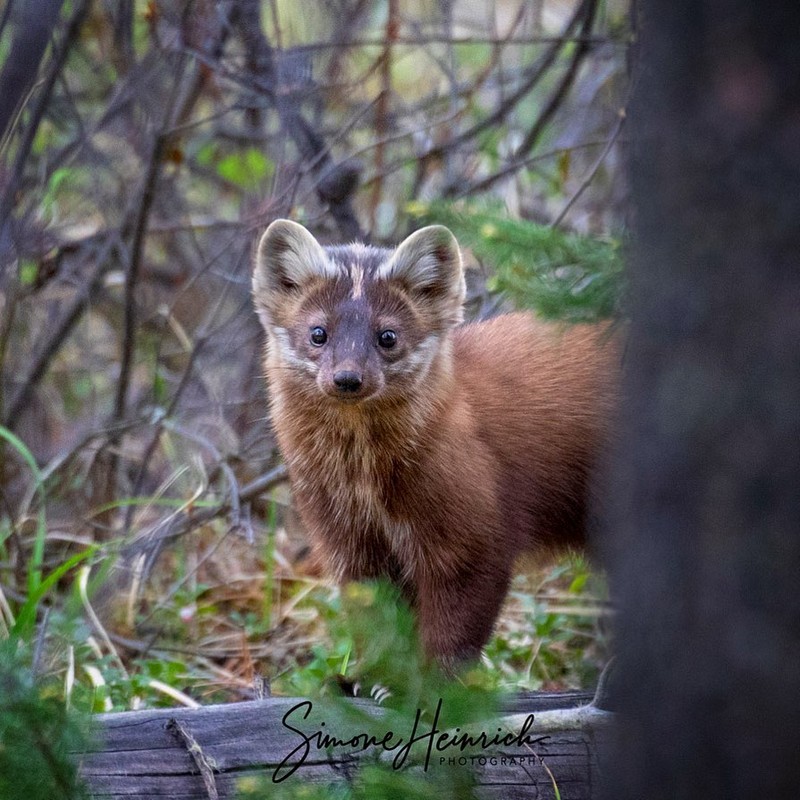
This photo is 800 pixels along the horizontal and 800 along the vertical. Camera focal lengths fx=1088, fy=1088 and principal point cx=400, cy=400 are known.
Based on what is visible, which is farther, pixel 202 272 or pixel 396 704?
pixel 202 272

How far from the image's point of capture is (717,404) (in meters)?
1.81

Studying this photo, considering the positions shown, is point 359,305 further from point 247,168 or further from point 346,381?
point 247,168

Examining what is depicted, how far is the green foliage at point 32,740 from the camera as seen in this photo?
2.28 m

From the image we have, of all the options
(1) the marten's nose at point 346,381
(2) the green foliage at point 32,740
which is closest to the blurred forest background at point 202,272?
(1) the marten's nose at point 346,381

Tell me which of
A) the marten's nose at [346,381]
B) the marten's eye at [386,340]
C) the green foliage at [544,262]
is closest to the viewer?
the green foliage at [544,262]

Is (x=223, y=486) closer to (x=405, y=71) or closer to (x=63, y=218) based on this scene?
(x=63, y=218)

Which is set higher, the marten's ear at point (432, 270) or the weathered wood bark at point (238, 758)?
the marten's ear at point (432, 270)

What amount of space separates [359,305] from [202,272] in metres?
2.07

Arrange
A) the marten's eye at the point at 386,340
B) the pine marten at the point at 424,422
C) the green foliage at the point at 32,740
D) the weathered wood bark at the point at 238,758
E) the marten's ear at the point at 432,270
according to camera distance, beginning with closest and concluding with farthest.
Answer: the green foliage at the point at 32,740 < the weathered wood bark at the point at 238,758 < the pine marten at the point at 424,422 < the marten's eye at the point at 386,340 < the marten's ear at the point at 432,270

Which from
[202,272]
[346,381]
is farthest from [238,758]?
[202,272]

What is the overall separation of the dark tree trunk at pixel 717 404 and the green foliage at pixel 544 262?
2.07 feet

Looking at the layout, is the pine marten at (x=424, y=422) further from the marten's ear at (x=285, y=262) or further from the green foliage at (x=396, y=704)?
the green foliage at (x=396, y=704)

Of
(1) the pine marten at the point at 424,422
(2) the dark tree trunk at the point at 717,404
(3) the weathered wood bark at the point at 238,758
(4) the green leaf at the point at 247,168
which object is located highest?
(2) the dark tree trunk at the point at 717,404

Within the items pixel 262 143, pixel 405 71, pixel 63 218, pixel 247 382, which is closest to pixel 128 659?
pixel 247 382
